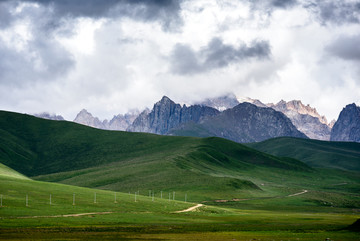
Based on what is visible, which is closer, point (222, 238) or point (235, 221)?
point (222, 238)

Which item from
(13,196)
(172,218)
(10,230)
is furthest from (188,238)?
(13,196)

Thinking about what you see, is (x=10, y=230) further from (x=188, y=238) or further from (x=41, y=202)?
(x=41, y=202)

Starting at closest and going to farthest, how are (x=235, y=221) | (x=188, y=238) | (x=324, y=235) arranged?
(x=188, y=238), (x=324, y=235), (x=235, y=221)

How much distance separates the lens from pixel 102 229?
91500 mm

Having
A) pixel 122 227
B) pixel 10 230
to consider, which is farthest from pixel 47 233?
pixel 122 227

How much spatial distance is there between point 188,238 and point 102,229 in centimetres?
1990

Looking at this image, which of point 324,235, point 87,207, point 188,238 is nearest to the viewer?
point 188,238

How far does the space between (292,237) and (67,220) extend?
47237 mm

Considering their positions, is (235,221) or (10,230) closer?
(10,230)

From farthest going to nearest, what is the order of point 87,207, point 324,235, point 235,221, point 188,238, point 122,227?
1. point 87,207
2. point 235,221
3. point 122,227
4. point 324,235
5. point 188,238

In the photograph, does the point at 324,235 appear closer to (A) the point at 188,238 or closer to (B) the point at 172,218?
(A) the point at 188,238

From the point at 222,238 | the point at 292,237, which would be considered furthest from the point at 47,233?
the point at 292,237

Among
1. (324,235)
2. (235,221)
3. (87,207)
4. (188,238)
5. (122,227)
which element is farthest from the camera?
(87,207)

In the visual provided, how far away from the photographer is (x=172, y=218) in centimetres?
12050
